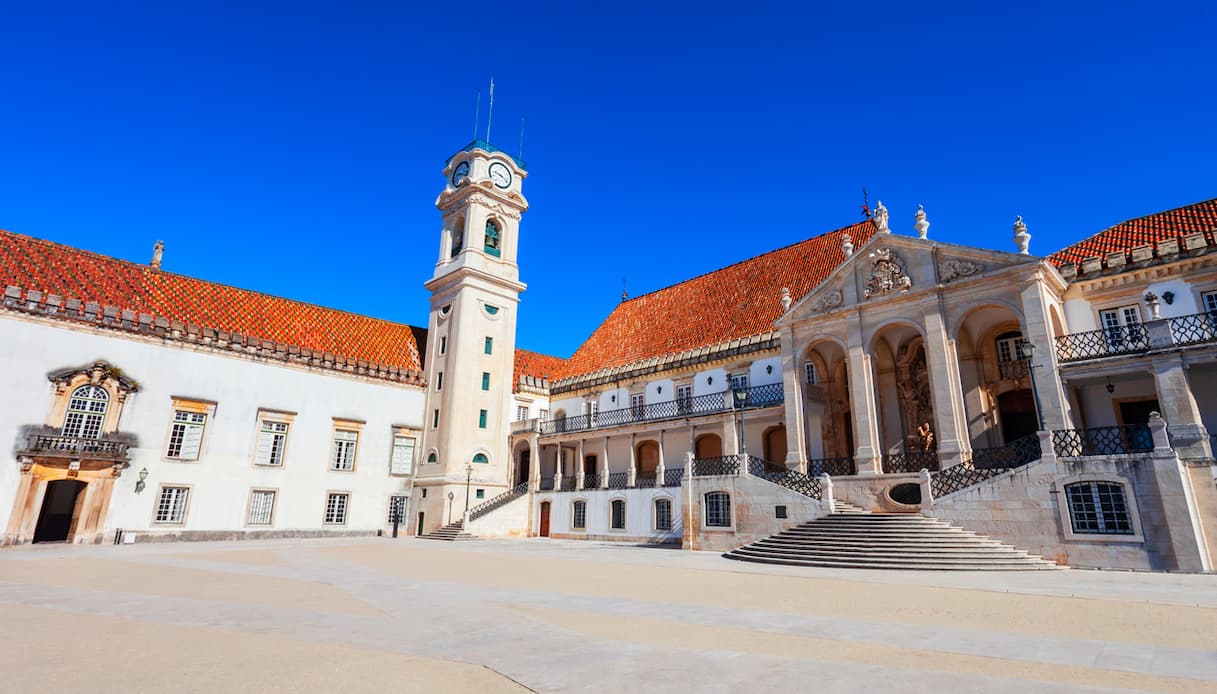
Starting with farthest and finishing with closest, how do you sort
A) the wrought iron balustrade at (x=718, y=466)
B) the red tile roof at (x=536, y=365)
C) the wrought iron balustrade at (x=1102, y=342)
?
1. the red tile roof at (x=536, y=365)
2. the wrought iron balustrade at (x=718, y=466)
3. the wrought iron balustrade at (x=1102, y=342)

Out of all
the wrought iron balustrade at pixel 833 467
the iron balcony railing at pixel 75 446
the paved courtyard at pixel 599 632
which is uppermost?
the iron balcony railing at pixel 75 446

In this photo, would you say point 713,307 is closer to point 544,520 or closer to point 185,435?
point 544,520

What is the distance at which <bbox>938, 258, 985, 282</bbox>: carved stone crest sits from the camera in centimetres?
1972

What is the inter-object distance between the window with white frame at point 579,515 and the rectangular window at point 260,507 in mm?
13672

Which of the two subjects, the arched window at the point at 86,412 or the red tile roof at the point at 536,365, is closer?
the arched window at the point at 86,412

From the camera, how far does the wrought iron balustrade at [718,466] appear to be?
22.1 meters

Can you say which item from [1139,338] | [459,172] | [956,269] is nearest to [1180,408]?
[1139,338]

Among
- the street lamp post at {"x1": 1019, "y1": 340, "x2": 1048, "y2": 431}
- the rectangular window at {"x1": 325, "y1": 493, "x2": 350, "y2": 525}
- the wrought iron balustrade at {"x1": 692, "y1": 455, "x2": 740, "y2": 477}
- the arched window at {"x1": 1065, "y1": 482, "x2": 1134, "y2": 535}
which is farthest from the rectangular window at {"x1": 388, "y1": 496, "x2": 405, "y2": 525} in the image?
the arched window at {"x1": 1065, "y1": 482, "x2": 1134, "y2": 535}

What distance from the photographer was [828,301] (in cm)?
2303

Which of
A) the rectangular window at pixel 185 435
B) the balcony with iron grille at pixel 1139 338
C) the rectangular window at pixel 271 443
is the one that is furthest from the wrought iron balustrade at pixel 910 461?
the rectangular window at pixel 185 435

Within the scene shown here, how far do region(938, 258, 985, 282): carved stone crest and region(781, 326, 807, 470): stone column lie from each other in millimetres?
5487

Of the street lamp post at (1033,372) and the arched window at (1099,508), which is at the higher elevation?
the street lamp post at (1033,372)

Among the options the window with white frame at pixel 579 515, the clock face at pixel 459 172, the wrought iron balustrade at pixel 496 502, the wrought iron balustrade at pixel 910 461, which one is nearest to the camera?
the wrought iron balustrade at pixel 910 461

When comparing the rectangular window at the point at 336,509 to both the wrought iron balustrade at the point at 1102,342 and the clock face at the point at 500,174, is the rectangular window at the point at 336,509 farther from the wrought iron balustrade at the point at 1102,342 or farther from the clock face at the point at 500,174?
the wrought iron balustrade at the point at 1102,342
